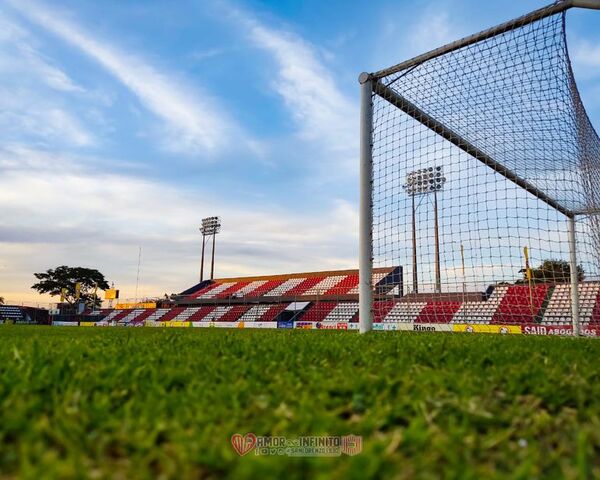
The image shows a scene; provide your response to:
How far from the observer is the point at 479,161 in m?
7.83

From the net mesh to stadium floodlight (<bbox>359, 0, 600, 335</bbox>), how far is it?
18 mm

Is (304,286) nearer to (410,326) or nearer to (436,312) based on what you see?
(436,312)

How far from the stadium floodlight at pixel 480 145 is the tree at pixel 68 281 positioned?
79.8m

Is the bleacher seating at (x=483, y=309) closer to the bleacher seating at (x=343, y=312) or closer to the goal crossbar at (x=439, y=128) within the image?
the goal crossbar at (x=439, y=128)

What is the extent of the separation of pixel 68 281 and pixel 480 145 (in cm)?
8436

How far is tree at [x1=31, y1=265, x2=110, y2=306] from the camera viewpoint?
7800cm

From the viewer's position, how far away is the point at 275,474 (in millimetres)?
1163

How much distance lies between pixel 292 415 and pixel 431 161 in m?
6.78

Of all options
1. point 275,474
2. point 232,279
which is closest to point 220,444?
point 275,474

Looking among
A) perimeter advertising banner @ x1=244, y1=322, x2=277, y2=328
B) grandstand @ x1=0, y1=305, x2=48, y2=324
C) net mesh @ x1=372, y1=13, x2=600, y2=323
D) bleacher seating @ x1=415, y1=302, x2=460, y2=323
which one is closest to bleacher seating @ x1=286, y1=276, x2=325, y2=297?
perimeter advertising banner @ x1=244, y1=322, x2=277, y2=328

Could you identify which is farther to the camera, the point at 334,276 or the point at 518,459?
the point at 334,276

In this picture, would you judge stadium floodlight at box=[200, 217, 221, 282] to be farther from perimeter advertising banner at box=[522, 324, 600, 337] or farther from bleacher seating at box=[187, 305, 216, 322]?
perimeter advertising banner at box=[522, 324, 600, 337]

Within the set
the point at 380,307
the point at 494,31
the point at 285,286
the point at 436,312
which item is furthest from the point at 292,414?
the point at 285,286

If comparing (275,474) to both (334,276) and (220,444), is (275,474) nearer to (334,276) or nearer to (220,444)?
(220,444)
